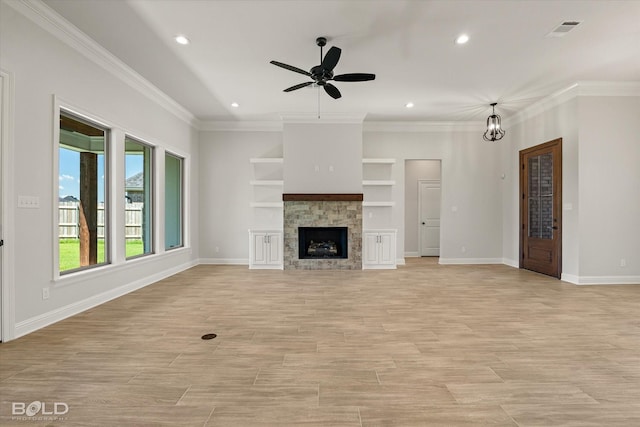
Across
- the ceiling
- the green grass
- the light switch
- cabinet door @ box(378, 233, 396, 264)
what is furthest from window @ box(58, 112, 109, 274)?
cabinet door @ box(378, 233, 396, 264)

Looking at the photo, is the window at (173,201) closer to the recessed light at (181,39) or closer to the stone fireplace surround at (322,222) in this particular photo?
the stone fireplace surround at (322,222)

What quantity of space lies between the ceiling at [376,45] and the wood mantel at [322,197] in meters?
1.84

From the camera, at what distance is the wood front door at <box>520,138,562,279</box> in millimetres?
5719

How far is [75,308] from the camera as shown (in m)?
3.70

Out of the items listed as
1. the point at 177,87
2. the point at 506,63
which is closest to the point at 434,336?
the point at 506,63

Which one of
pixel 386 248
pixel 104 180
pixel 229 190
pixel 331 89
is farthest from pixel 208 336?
pixel 229 190

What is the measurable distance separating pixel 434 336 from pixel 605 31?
386 centimetres

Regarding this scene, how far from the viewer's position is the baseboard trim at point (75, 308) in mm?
3061

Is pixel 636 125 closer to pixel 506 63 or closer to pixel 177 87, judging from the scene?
pixel 506 63

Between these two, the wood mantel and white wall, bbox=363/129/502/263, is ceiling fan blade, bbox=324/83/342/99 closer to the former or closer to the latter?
the wood mantel

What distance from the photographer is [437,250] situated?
8898mm

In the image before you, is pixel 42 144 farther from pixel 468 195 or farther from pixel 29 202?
pixel 468 195

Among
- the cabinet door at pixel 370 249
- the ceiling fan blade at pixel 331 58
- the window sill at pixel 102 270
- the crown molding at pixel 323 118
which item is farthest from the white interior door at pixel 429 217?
the window sill at pixel 102 270

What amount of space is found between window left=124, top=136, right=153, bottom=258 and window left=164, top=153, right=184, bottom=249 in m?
0.49
